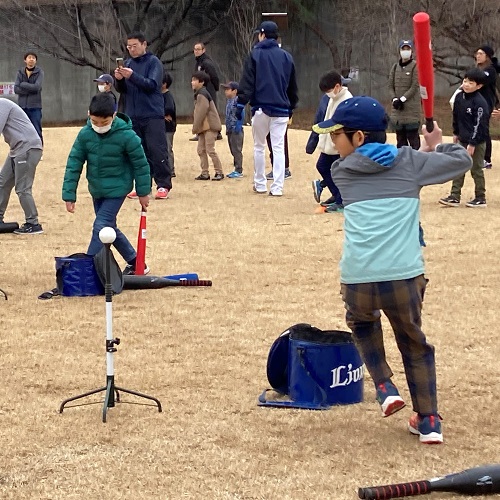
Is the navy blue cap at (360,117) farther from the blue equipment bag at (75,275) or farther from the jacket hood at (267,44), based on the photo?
the jacket hood at (267,44)

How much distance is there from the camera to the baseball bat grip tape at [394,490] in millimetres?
4551

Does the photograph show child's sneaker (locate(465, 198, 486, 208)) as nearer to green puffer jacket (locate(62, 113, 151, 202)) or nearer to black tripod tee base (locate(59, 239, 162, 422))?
green puffer jacket (locate(62, 113, 151, 202))

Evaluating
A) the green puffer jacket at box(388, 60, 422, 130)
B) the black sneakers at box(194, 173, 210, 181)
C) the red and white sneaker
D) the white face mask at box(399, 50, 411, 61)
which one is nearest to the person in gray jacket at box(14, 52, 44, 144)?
the black sneakers at box(194, 173, 210, 181)

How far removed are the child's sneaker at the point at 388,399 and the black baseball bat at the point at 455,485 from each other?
0.67m

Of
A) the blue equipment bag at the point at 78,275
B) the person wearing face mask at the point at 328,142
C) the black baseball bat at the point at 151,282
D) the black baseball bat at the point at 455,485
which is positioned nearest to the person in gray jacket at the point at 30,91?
the person wearing face mask at the point at 328,142

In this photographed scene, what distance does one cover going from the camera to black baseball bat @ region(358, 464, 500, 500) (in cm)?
457

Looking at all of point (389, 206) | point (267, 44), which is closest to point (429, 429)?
point (389, 206)

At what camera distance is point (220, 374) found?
6508 millimetres

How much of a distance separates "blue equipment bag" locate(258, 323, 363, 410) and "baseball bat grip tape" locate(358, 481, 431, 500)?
127 cm

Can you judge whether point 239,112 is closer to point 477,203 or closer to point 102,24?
point 477,203

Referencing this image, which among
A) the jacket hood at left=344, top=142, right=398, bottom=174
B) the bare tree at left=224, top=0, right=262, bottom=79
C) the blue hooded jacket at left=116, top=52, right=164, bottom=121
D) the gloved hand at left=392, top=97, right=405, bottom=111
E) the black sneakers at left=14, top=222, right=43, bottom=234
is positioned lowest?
the black sneakers at left=14, top=222, right=43, bottom=234

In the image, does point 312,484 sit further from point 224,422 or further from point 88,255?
point 88,255

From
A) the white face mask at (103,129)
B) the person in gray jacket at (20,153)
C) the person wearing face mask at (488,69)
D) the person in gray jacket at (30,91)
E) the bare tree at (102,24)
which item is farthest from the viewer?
the bare tree at (102,24)

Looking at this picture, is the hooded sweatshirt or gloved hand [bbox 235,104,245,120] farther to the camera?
gloved hand [bbox 235,104,245,120]
